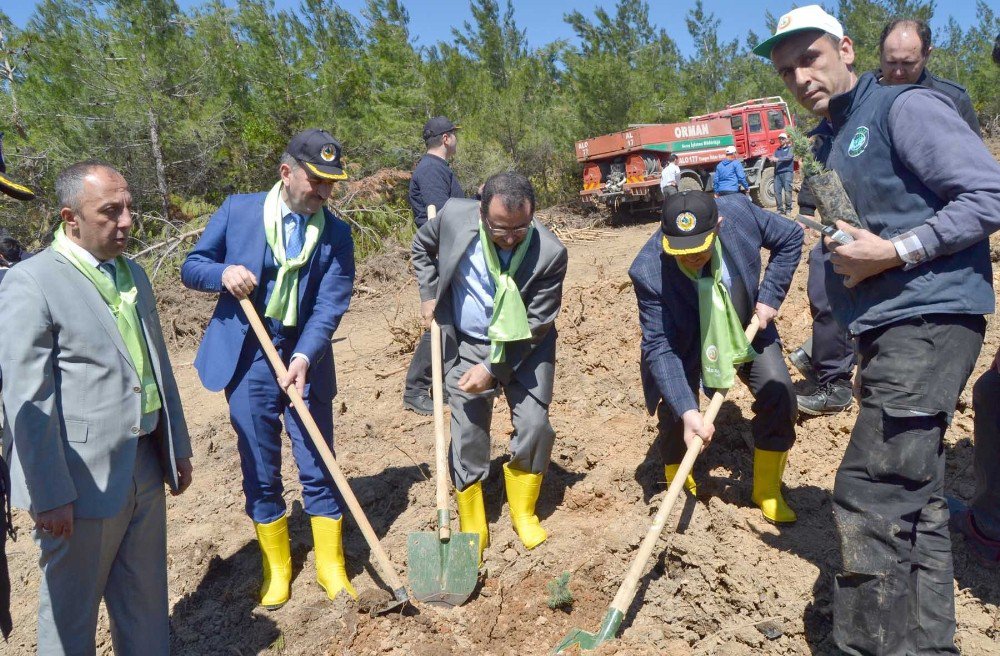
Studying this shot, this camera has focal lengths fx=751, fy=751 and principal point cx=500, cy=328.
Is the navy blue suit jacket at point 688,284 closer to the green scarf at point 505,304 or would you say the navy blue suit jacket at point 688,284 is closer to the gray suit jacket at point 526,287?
the gray suit jacket at point 526,287

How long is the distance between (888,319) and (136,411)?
2.46 metres

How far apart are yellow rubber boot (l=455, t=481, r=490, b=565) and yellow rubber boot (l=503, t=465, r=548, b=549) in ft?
0.50

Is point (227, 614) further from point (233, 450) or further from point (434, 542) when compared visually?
point (233, 450)

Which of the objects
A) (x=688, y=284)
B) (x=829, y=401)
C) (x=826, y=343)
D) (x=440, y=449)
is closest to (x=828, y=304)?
(x=826, y=343)

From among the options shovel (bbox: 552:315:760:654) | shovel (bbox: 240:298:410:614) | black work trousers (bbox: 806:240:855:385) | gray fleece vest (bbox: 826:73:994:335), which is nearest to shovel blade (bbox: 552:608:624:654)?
shovel (bbox: 552:315:760:654)

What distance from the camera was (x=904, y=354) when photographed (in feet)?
7.39

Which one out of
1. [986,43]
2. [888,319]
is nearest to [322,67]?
[888,319]

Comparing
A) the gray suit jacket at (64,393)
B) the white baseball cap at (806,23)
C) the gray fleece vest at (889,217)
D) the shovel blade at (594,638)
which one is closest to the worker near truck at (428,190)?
the shovel blade at (594,638)

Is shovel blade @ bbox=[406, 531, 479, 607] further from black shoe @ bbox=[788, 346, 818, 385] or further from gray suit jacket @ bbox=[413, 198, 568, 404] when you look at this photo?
black shoe @ bbox=[788, 346, 818, 385]

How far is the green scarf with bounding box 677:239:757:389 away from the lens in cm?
326

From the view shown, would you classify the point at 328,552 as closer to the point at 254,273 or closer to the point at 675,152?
the point at 254,273

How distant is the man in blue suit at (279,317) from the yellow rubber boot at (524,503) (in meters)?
0.87

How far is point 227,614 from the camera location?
11.7ft

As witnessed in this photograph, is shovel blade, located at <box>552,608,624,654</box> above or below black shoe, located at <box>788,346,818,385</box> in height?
below
